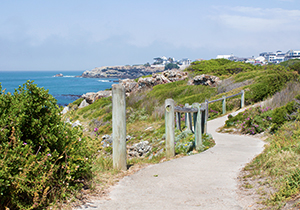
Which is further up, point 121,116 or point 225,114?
point 121,116

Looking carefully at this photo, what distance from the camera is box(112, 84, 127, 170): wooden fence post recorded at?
6102 mm

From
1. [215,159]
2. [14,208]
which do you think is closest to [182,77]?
[215,159]

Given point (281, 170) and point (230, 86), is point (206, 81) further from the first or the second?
point (281, 170)

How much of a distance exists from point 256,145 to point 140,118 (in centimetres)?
880

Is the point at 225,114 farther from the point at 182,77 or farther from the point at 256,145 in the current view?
the point at 182,77

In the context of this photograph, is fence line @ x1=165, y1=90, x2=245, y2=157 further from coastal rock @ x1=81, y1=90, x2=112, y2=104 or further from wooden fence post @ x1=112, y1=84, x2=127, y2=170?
coastal rock @ x1=81, y1=90, x2=112, y2=104

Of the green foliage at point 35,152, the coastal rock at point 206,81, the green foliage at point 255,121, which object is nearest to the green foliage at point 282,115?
the green foliage at point 255,121

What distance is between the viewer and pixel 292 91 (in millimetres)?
15383

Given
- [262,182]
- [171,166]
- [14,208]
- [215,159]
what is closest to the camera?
[14,208]

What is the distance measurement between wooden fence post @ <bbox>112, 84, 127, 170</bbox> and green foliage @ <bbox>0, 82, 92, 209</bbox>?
55.0 inches

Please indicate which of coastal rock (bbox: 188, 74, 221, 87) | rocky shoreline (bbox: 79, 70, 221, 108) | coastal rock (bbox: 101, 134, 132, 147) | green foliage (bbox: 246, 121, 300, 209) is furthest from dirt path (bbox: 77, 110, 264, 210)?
rocky shoreline (bbox: 79, 70, 221, 108)

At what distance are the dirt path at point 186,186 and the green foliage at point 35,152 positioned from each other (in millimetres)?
614

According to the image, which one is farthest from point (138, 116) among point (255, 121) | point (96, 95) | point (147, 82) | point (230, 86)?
point (96, 95)

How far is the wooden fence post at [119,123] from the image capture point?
610cm
